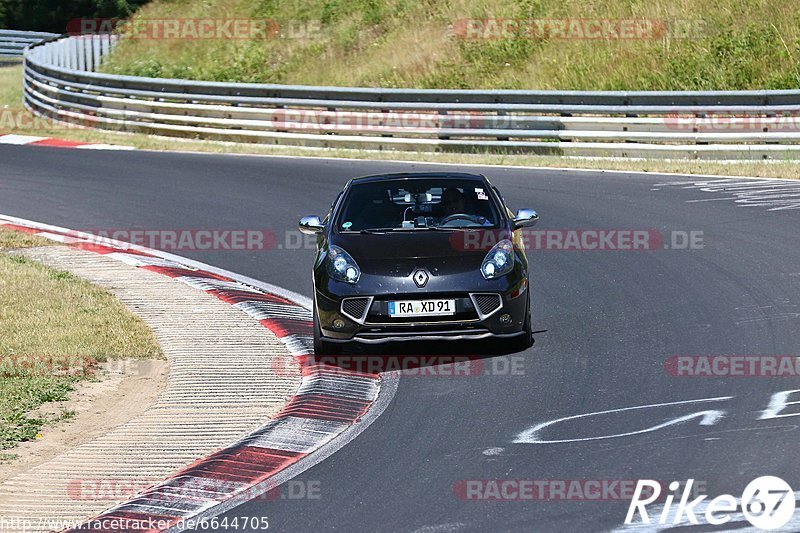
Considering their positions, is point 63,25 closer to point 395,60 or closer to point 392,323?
point 395,60

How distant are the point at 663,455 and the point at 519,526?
1.38m

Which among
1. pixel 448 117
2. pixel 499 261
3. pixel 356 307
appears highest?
pixel 499 261

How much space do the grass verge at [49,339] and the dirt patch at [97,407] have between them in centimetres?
8

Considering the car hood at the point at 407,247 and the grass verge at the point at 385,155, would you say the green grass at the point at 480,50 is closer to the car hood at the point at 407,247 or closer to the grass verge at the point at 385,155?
the grass verge at the point at 385,155

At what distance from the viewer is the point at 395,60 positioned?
31312 mm

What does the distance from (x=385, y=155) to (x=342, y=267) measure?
43.0 ft

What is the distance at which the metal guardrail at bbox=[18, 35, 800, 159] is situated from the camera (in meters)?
20.8

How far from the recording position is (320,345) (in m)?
10.3
